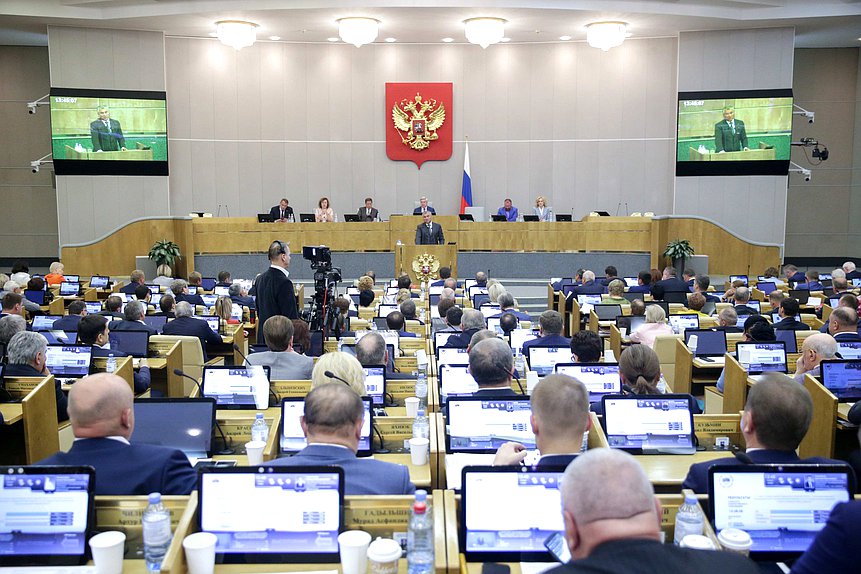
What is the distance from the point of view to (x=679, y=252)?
1559 cm

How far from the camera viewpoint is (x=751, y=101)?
1712cm

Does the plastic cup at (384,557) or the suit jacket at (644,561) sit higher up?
the suit jacket at (644,561)

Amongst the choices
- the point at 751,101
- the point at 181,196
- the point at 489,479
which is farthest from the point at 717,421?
the point at 181,196

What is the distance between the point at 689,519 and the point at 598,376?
2288 mm

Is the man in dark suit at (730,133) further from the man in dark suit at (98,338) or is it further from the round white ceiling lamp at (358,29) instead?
the man in dark suit at (98,338)

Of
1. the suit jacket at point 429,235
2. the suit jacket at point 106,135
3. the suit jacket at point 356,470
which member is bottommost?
the suit jacket at point 356,470

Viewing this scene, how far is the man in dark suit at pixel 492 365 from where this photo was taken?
4.21m

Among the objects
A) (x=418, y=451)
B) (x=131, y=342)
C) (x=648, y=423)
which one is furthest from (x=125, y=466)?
(x=131, y=342)

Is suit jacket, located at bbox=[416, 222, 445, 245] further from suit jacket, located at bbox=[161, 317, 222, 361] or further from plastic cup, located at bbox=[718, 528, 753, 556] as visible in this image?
plastic cup, located at bbox=[718, 528, 753, 556]

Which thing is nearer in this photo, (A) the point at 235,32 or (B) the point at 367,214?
(A) the point at 235,32

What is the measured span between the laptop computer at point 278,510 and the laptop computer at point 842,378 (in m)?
4.10

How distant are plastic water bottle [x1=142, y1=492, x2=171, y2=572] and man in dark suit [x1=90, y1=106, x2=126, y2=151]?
1605cm

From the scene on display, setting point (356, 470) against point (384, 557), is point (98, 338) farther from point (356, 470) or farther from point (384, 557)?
point (384, 557)

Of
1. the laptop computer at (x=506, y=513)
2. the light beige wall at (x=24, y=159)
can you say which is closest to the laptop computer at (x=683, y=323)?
the laptop computer at (x=506, y=513)
